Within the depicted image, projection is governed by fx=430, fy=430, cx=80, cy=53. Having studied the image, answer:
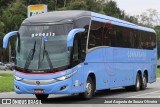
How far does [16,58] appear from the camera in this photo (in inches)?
637

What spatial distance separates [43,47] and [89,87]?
2.72 meters

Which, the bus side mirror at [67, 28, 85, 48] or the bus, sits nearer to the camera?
the bus side mirror at [67, 28, 85, 48]

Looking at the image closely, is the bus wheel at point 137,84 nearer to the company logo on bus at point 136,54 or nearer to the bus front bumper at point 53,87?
the company logo on bus at point 136,54

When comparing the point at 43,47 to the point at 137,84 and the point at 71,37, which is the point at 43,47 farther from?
the point at 137,84

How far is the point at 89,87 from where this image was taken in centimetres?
1720

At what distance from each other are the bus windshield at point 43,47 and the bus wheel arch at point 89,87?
6.28 ft

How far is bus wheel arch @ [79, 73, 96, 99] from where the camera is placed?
55.6 ft

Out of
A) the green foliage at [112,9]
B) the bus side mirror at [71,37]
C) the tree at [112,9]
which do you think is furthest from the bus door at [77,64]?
the green foliage at [112,9]

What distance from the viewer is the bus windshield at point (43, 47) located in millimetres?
15594

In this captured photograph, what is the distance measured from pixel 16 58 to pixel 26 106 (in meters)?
2.33

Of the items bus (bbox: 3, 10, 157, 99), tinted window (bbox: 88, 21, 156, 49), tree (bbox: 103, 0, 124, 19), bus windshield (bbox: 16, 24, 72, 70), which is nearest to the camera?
bus (bbox: 3, 10, 157, 99)

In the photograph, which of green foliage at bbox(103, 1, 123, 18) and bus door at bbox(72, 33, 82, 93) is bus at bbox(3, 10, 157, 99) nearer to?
bus door at bbox(72, 33, 82, 93)

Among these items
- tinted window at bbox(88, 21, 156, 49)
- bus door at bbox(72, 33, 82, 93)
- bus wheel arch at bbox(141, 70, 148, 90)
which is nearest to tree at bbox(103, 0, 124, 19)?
tinted window at bbox(88, 21, 156, 49)

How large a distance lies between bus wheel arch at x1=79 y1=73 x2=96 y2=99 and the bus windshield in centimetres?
191
